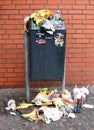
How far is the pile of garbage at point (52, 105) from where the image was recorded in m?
5.23

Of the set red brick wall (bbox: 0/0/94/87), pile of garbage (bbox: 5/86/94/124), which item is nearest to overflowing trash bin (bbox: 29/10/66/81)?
pile of garbage (bbox: 5/86/94/124)

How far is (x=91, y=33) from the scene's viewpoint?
20.3 ft

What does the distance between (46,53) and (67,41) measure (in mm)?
844

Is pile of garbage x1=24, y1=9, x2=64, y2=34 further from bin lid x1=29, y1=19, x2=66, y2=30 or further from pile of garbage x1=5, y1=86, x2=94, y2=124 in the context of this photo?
pile of garbage x1=5, y1=86, x2=94, y2=124

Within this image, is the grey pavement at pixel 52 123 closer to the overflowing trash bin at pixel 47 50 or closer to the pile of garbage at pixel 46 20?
the overflowing trash bin at pixel 47 50

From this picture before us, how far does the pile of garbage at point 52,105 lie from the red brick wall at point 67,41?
1.76ft

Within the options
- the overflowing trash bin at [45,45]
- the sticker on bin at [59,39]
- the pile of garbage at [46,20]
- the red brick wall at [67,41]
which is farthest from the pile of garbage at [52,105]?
the pile of garbage at [46,20]

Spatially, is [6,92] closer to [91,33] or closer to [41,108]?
[41,108]

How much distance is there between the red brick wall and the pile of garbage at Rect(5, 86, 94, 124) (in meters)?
0.54

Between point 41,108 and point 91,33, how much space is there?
1657mm

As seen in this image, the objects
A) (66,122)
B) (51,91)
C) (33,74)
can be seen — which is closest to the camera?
(66,122)

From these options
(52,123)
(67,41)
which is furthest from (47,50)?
(52,123)

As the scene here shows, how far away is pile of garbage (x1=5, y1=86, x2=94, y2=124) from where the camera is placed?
5.23 m

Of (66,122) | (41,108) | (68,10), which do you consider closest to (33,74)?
(41,108)
